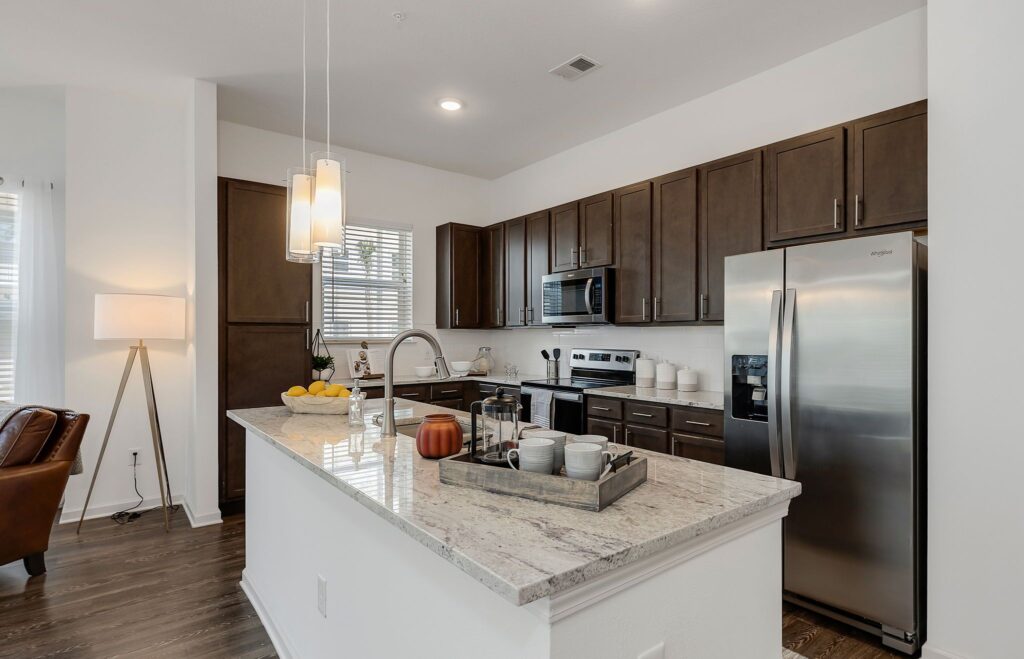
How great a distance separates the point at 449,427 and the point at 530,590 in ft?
2.96

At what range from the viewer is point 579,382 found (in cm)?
446

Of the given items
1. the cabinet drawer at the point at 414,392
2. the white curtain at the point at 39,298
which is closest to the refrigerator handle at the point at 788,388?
A: the cabinet drawer at the point at 414,392

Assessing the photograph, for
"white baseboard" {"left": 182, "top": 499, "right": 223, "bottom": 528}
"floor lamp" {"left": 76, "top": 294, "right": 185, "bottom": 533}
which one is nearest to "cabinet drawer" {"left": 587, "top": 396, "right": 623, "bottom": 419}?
"white baseboard" {"left": 182, "top": 499, "right": 223, "bottom": 528}

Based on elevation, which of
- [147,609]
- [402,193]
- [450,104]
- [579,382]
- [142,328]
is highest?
[450,104]

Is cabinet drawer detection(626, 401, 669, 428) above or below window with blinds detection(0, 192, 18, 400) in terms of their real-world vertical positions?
below

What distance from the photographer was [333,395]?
103 inches

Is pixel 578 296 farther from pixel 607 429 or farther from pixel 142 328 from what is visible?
pixel 142 328

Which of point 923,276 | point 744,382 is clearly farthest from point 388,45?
point 923,276

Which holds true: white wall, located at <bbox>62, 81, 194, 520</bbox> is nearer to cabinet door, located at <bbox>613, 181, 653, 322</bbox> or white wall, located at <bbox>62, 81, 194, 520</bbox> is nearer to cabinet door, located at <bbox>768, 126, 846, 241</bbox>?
cabinet door, located at <bbox>613, 181, 653, 322</bbox>

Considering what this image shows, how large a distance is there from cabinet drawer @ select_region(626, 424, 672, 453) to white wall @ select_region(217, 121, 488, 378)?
2508 millimetres

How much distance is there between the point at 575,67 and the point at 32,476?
12.4 ft

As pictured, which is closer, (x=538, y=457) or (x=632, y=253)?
(x=538, y=457)

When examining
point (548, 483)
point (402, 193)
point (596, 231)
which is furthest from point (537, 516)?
point (402, 193)

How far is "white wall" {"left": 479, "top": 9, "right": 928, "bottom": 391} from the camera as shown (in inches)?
117
